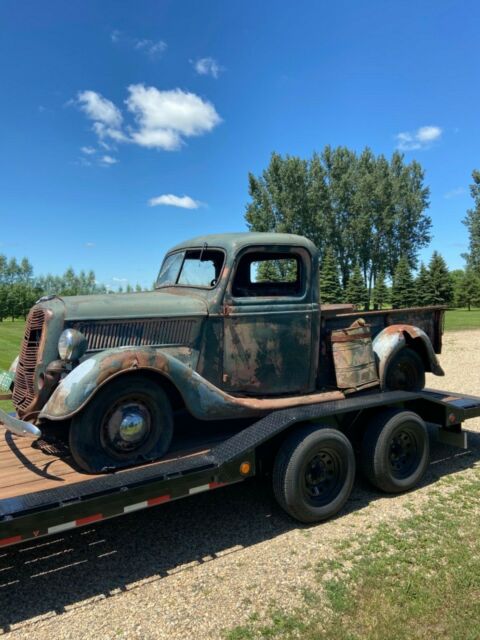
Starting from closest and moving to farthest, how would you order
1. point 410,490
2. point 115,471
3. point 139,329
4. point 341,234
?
point 115,471
point 139,329
point 410,490
point 341,234

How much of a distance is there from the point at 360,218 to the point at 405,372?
36844 mm

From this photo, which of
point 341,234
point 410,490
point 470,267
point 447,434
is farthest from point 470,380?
point 470,267

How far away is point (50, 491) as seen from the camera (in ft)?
10.4

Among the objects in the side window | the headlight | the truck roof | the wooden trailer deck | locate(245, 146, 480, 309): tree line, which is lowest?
the wooden trailer deck

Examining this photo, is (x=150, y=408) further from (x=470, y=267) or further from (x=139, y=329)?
(x=470, y=267)

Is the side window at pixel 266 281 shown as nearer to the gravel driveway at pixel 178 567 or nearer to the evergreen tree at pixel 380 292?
the gravel driveway at pixel 178 567

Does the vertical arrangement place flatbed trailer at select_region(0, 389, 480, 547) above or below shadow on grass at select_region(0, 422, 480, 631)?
above

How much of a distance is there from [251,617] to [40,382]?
2305mm

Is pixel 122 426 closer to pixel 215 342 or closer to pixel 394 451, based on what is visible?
pixel 215 342

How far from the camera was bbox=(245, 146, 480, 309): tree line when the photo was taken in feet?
129

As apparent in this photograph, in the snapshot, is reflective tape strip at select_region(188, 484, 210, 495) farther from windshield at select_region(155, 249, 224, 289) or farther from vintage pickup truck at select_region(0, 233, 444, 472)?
windshield at select_region(155, 249, 224, 289)

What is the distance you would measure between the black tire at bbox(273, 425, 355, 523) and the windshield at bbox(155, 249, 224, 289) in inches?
65.0

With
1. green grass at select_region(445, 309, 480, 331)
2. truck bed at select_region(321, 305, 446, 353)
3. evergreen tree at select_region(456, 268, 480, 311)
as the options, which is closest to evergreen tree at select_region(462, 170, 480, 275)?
evergreen tree at select_region(456, 268, 480, 311)

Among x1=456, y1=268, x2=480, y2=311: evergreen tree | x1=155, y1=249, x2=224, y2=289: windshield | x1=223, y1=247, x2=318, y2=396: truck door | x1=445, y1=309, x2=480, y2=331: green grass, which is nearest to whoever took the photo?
x1=223, y1=247, x2=318, y2=396: truck door
